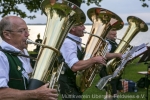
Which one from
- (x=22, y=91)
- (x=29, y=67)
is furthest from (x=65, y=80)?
(x=22, y=91)

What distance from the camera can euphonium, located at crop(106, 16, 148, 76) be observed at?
6.72 metres

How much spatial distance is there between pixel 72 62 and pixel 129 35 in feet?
8.68

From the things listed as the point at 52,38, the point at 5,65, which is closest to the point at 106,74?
the point at 52,38

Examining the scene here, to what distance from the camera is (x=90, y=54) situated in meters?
5.07

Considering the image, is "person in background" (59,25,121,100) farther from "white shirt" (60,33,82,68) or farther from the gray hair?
the gray hair

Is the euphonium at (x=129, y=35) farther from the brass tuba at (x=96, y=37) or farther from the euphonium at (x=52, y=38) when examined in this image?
the euphonium at (x=52, y=38)

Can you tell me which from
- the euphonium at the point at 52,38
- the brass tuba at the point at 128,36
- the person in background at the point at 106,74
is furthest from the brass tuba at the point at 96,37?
the euphonium at the point at 52,38

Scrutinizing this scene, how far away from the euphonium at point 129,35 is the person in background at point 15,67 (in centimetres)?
367

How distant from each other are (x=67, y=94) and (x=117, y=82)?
115 inches

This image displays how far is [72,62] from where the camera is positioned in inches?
183

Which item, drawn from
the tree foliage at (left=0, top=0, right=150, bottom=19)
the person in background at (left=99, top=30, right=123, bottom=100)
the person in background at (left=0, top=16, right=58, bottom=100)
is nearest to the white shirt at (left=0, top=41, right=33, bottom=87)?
the person in background at (left=0, top=16, right=58, bottom=100)

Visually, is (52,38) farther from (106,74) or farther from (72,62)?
(106,74)

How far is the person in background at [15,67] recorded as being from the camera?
2.79 m

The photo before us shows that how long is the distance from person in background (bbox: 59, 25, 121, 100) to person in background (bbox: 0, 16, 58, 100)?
1.51m
